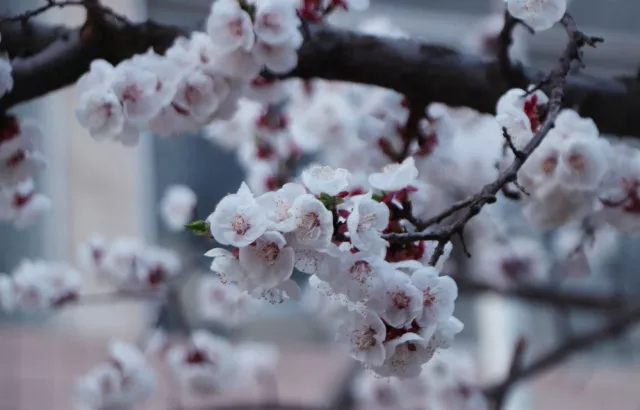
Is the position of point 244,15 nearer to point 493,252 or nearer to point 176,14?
point 493,252

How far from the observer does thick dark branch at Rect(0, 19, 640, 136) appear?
72 cm

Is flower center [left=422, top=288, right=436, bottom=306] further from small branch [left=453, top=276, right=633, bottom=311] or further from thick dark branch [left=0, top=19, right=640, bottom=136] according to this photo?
small branch [left=453, top=276, right=633, bottom=311]

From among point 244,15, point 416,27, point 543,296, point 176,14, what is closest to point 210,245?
point 543,296

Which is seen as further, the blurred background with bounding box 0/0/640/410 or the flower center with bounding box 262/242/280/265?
the blurred background with bounding box 0/0/640/410

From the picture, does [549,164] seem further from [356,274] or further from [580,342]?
[580,342]

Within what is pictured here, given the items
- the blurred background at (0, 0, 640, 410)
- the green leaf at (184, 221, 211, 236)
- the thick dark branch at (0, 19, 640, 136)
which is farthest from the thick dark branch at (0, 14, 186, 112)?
the blurred background at (0, 0, 640, 410)

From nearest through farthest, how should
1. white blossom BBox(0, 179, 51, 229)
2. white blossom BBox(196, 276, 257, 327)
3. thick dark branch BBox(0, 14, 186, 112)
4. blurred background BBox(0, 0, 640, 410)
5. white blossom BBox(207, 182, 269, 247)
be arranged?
1. white blossom BBox(207, 182, 269, 247)
2. thick dark branch BBox(0, 14, 186, 112)
3. white blossom BBox(0, 179, 51, 229)
4. white blossom BBox(196, 276, 257, 327)
5. blurred background BBox(0, 0, 640, 410)

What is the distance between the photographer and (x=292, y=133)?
1.20 meters

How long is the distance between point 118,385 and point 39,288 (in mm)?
221

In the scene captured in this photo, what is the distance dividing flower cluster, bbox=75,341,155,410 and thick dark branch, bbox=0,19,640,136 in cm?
53

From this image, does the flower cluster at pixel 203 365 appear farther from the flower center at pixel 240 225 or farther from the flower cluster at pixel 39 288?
the flower center at pixel 240 225

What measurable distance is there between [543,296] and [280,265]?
111cm

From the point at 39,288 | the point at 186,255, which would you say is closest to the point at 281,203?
the point at 39,288

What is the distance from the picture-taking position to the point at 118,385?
1.08 meters
